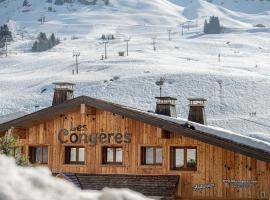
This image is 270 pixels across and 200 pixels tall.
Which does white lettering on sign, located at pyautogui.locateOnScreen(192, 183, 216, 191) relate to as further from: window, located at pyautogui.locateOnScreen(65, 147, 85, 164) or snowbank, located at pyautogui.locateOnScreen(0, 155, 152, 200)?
snowbank, located at pyautogui.locateOnScreen(0, 155, 152, 200)

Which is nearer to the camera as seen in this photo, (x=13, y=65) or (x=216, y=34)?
(x=13, y=65)

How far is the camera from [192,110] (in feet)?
88.1

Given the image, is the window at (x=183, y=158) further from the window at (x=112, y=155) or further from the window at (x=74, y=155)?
the window at (x=74, y=155)

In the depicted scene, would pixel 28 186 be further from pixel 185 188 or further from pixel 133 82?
pixel 133 82

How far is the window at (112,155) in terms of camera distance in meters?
20.1

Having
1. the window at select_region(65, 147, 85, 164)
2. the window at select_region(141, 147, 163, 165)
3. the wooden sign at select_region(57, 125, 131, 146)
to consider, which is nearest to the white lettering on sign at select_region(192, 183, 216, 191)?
the window at select_region(141, 147, 163, 165)

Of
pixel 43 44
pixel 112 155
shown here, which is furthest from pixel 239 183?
pixel 43 44

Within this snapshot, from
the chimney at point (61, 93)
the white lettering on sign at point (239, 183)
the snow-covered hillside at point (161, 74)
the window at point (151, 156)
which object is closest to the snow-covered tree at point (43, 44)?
the snow-covered hillside at point (161, 74)

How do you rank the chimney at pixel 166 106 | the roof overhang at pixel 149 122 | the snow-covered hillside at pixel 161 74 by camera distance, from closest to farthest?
the roof overhang at pixel 149 122
the chimney at pixel 166 106
the snow-covered hillside at pixel 161 74

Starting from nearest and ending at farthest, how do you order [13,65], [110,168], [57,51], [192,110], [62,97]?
[110,168] < [62,97] < [192,110] < [13,65] < [57,51]

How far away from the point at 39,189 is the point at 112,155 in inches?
736

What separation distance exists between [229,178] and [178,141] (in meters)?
1.79

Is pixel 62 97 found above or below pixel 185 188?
above

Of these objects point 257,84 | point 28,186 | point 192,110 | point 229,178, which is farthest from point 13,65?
point 28,186
